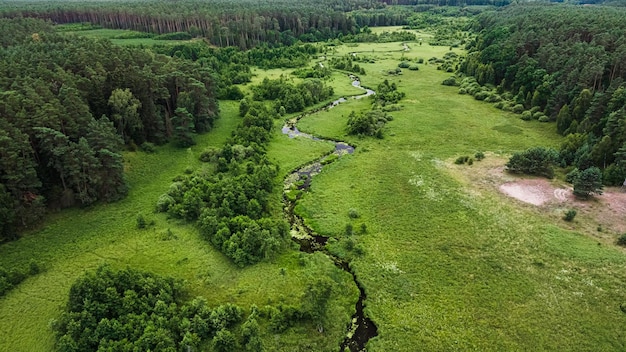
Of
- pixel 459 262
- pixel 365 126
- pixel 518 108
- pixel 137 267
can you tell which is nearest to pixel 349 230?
pixel 459 262

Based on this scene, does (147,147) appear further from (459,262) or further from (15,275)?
(459,262)

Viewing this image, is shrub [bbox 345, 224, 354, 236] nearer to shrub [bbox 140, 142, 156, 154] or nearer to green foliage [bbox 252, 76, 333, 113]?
shrub [bbox 140, 142, 156, 154]

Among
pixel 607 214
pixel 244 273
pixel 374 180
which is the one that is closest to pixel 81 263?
pixel 244 273

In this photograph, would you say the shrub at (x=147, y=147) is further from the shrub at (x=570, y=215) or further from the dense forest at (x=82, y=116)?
the shrub at (x=570, y=215)

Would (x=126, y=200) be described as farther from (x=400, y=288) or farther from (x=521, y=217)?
(x=521, y=217)

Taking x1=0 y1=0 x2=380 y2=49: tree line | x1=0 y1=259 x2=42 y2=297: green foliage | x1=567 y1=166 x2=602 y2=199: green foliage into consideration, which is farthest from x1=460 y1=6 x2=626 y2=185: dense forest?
x1=0 y1=0 x2=380 y2=49: tree line
